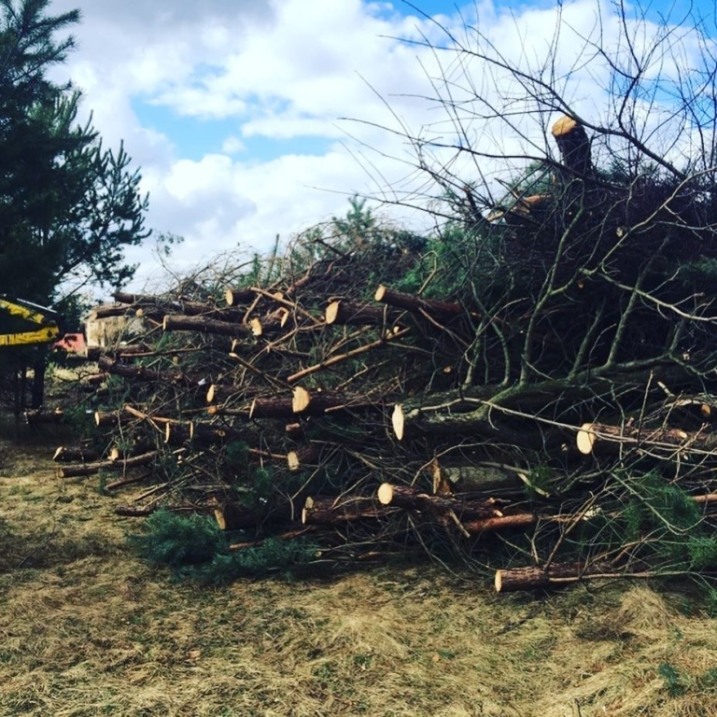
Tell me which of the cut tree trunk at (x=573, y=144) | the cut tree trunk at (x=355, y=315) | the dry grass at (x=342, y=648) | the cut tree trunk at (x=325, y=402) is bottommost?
the dry grass at (x=342, y=648)

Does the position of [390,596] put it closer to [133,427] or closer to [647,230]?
[647,230]

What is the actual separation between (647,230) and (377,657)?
3.45 m

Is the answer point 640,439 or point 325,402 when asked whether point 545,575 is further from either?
point 325,402

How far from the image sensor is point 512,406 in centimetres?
538

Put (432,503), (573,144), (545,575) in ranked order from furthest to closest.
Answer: (573,144), (432,503), (545,575)

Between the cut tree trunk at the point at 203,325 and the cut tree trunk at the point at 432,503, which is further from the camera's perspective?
the cut tree trunk at the point at 203,325

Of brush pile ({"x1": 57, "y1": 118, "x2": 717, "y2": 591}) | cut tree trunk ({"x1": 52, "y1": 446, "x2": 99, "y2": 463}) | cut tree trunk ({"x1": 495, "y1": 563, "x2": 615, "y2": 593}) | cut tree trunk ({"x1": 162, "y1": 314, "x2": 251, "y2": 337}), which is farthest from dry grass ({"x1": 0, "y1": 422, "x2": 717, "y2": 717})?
cut tree trunk ({"x1": 52, "y1": 446, "x2": 99, "y2": 463})

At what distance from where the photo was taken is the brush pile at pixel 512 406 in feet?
15.7

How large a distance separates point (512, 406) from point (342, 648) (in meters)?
2.19

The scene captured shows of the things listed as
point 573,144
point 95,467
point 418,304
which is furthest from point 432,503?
point 95,467

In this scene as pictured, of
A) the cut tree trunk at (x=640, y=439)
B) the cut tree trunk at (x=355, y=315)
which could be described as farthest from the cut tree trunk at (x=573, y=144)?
the cut tree trunk at (x=640, y=439)

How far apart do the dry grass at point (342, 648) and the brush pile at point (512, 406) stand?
349 millimetres

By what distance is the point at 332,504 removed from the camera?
17.1 ft

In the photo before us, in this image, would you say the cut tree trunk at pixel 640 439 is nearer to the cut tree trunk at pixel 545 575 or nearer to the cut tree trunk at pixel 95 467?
the cut tree trunk at pixel 545 575
